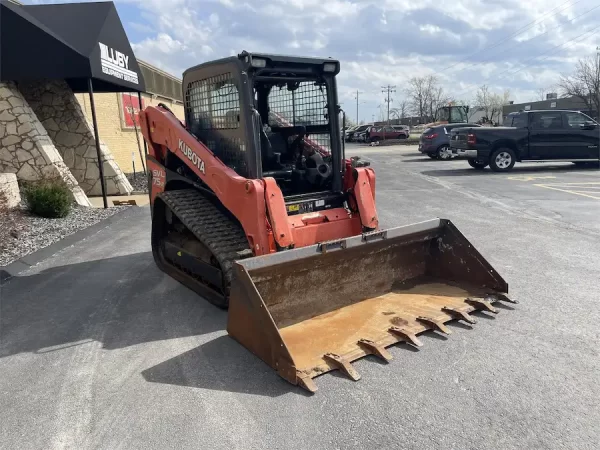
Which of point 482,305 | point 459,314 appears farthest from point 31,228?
point 482,305

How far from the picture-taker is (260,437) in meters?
2.97

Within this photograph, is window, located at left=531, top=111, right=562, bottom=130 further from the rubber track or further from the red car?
the red car

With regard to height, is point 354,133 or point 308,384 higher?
point 354,133

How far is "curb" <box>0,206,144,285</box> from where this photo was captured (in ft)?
21.5

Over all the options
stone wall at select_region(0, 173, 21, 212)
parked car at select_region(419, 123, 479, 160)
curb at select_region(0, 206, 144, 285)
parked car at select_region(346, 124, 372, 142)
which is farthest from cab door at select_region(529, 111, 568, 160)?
parked car at select_region(346, 124, 372, 142)

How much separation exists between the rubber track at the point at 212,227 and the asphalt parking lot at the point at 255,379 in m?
0.64

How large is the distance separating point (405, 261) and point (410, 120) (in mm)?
86441

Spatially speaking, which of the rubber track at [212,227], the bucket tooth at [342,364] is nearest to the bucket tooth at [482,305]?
the bucket tooth at [342,364]

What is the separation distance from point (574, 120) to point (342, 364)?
16840 mm

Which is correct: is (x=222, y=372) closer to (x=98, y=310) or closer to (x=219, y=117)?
(x=98, y=310)

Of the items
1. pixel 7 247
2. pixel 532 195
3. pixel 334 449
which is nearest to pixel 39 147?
pixel 7 247

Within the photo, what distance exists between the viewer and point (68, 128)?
43.2ft

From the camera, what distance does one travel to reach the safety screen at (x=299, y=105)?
5703 millimetres

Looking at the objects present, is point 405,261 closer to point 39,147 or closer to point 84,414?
point 84,414
